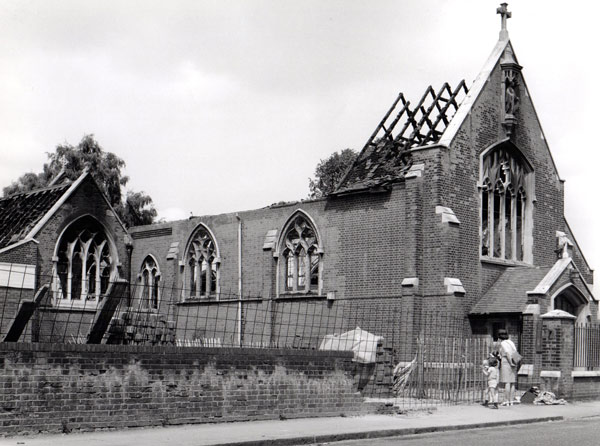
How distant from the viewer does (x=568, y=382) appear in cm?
2334

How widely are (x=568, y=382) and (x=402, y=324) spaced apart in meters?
4.98

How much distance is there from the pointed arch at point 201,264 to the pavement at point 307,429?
15855mm

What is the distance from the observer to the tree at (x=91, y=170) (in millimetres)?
49188

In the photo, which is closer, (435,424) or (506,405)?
(435,424)

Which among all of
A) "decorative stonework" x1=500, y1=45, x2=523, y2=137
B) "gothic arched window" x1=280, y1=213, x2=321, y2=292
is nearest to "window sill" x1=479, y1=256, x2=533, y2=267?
"decorative stonework" x1=500, y1=45, x2=523, y2=137

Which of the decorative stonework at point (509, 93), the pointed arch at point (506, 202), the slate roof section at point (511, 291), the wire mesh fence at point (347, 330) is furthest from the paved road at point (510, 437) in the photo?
the decorative stonework at point (509, 93)

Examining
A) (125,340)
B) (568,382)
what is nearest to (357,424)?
(125,340)

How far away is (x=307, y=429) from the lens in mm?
A: 15000

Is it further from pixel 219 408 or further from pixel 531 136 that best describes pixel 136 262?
pixel 219 408

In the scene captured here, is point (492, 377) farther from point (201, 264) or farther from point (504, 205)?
point (201, 264)

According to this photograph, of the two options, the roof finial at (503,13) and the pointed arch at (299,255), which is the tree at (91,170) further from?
the roof finial at (503,13)

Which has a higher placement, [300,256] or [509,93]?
[509,93]

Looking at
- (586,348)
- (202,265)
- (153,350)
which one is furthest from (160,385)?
(202,265)

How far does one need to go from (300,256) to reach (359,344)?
9364 millimetres
